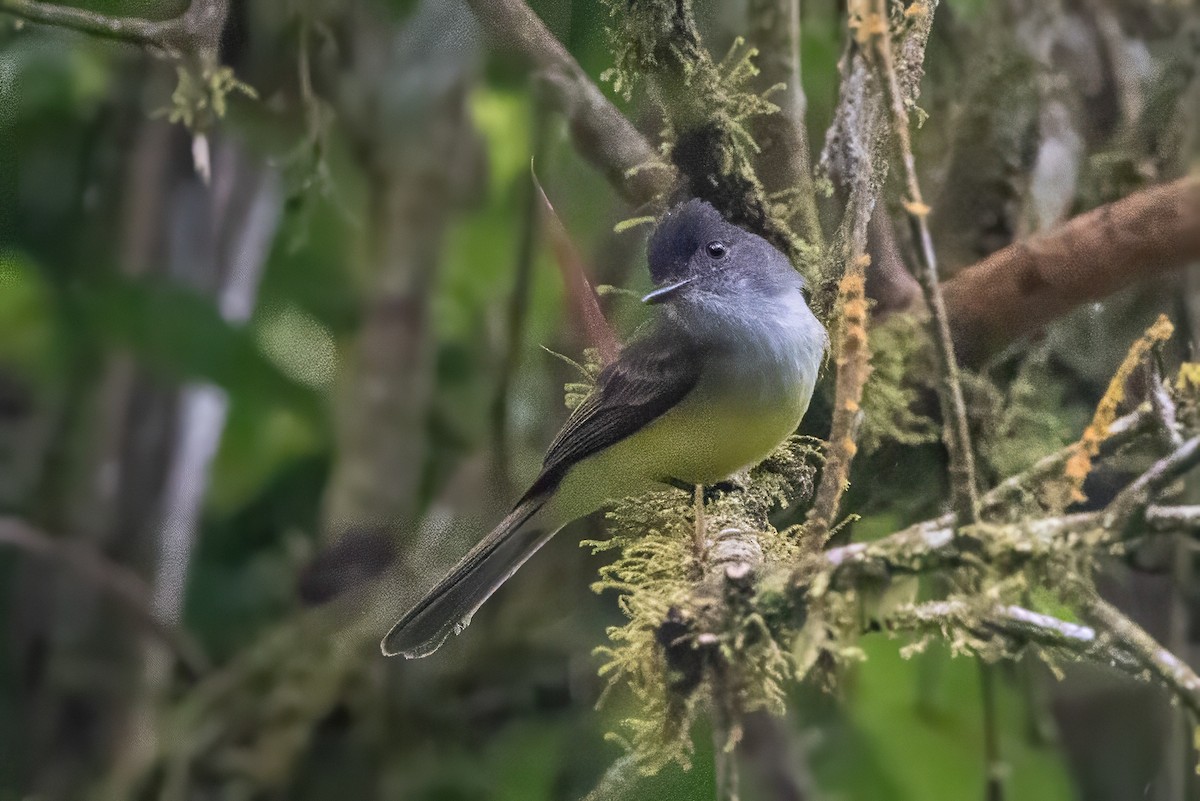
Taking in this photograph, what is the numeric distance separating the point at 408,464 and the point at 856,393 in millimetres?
405

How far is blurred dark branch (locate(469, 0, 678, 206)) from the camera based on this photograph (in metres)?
0.71

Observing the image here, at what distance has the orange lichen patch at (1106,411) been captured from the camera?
60 cm

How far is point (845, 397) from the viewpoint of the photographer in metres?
0.65

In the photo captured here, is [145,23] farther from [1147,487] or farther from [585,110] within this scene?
[1147,487]

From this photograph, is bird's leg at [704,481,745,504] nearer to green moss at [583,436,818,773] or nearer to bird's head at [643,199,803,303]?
green moss at [583,436,818,773]

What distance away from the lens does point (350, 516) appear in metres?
0.87

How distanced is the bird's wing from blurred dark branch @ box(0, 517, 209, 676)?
1.49 feet

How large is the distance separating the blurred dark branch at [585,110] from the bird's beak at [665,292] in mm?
66

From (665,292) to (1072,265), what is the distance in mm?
284

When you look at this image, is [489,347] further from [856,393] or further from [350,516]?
[856,393]

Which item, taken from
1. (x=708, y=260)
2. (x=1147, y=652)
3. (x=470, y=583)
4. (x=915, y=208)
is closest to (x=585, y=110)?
(x=708, y=260)

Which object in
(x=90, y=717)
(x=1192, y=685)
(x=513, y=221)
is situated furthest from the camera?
(x=90, y=717)

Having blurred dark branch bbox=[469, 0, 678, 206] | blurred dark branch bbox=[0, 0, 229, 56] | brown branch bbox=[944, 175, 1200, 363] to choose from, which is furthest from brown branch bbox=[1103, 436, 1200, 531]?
blurred dark branch bbox=[0, 0, 229, 56]

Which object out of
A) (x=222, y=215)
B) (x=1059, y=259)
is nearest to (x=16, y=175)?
(x=222, y=215)
